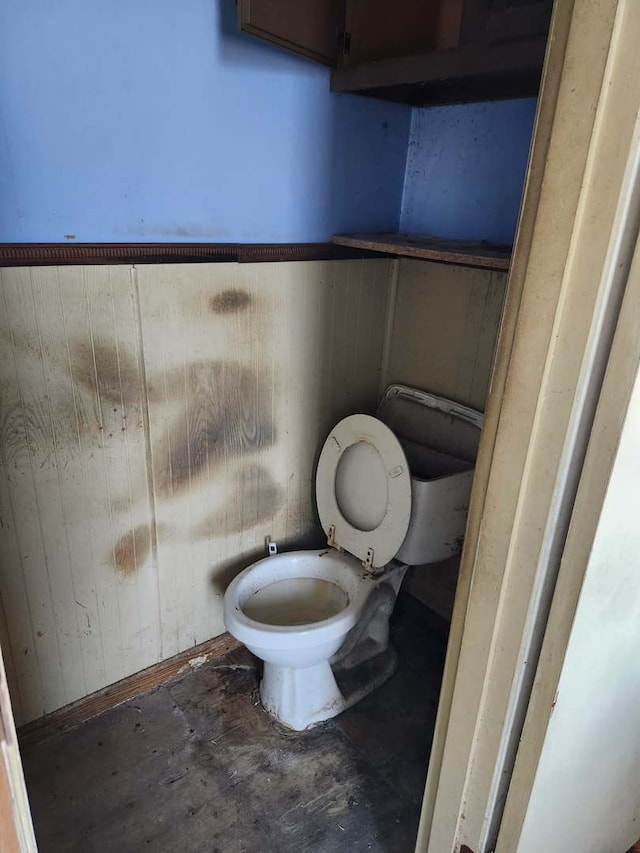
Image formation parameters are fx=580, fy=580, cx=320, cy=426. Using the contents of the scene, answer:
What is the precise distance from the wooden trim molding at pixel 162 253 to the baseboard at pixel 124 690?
1.17m

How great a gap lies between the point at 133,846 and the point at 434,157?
78.0 inches

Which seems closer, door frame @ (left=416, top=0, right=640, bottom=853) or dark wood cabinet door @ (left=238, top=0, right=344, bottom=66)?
door frame @ (left=416, top=0, right=640, bottom=853)

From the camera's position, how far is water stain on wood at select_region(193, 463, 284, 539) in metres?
1.72

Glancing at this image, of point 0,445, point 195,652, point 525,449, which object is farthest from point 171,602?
point 525,449

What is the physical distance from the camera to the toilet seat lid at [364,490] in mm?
1590

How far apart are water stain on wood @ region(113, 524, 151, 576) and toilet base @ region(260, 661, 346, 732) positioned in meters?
0.47

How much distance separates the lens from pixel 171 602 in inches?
67.3

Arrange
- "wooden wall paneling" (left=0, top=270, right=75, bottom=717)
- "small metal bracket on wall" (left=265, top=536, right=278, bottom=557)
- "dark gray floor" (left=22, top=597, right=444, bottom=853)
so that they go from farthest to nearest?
"small metal bracket on wall" (left=265, top=536, right=278, bottom=557) < "dark gray floor" (left=22, top=597, right=444, bottom=853) < "wooden wall paneling" (left=0, top=270, right=75, bottom=717)

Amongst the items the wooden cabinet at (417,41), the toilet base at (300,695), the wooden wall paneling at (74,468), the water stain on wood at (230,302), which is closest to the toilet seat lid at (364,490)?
the toilet base at (300,695)

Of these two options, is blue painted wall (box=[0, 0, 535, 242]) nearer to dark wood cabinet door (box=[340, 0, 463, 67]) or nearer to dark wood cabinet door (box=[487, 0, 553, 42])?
dark wood cabinet door (box=[340, 0, 463, 67])

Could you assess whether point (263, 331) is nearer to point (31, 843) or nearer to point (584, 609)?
point (584, 609)

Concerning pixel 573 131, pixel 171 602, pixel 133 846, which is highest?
pixel 573 131

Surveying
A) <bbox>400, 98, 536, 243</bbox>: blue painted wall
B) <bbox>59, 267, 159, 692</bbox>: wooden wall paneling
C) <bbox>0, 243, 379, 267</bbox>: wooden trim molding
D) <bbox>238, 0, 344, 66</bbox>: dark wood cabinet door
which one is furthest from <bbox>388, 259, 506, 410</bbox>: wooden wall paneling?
<bbox>59, 267, 159, 692</bbox>: wooden wall paneling

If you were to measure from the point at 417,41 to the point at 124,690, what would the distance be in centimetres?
193
